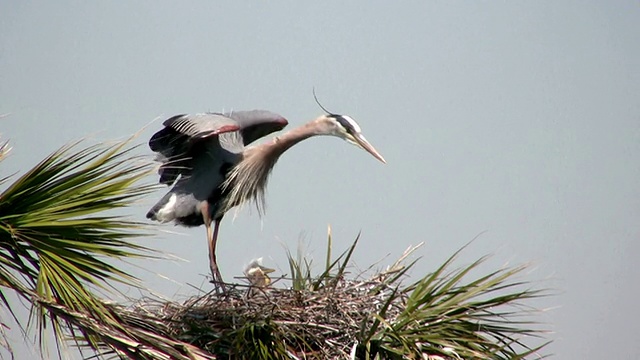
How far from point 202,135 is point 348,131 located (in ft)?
3.01

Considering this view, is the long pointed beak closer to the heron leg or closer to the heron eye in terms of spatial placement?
the heron eye

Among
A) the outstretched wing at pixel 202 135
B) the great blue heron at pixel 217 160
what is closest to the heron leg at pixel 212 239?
the great blue heron at pixel 217 160

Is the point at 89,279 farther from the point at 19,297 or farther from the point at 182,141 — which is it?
the point at 182,141

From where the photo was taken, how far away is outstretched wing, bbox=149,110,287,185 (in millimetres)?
5203

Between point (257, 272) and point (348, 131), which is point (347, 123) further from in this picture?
point (257, 272)

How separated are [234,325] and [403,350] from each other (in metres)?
0.76

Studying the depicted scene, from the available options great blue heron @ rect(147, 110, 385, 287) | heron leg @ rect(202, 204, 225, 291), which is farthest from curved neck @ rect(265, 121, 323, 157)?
heron leg @ rect(202, 204, 225, 291)

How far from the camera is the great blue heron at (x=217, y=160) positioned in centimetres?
534

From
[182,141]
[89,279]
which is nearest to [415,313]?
[89,279]

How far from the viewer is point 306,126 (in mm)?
5719

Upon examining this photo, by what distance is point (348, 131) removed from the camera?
5586mm

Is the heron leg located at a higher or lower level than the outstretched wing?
lower

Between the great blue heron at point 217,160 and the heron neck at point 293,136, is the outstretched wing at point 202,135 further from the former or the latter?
the heron neck at point 293,136

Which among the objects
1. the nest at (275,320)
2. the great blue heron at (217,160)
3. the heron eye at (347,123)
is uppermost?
the heron eye at (347,123)
